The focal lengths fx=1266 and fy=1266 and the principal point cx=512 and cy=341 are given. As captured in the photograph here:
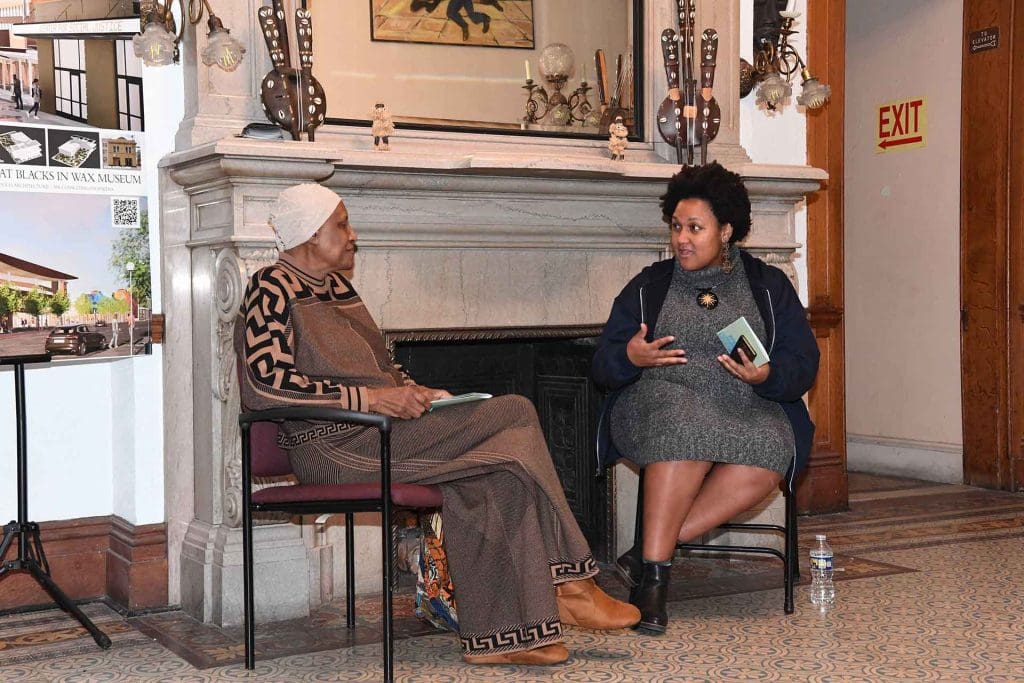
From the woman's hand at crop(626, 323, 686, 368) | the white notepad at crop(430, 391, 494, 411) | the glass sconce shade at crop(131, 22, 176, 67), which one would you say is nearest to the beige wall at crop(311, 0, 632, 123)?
the glass sconce shade at crop(131, 22, 176, 67)

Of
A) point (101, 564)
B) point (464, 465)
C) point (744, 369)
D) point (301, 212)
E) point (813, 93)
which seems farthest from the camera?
point (813, 93)

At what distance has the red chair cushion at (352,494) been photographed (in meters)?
2.97

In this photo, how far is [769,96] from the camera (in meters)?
4.56

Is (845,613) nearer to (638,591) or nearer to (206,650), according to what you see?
(638,591)

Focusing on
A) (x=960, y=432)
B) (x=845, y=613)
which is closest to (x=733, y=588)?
(x=845, y=613)

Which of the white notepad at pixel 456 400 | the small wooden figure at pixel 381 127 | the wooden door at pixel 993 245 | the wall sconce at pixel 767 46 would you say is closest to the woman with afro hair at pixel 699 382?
the white notepad at pixel 456 400

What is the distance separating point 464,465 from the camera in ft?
10.00

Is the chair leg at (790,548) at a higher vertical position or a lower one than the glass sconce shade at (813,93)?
lower

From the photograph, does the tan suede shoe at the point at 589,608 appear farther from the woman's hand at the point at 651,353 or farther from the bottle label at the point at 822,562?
the bottle label at the point at 822,562

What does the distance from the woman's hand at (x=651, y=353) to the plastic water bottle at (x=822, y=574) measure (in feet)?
2.76

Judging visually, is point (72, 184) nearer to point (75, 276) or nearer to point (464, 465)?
point (75, 276)

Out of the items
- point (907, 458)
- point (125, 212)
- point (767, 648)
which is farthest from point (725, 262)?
point (907, 458)

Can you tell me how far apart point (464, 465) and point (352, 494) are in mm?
278

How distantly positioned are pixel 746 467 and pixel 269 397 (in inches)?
55.3
